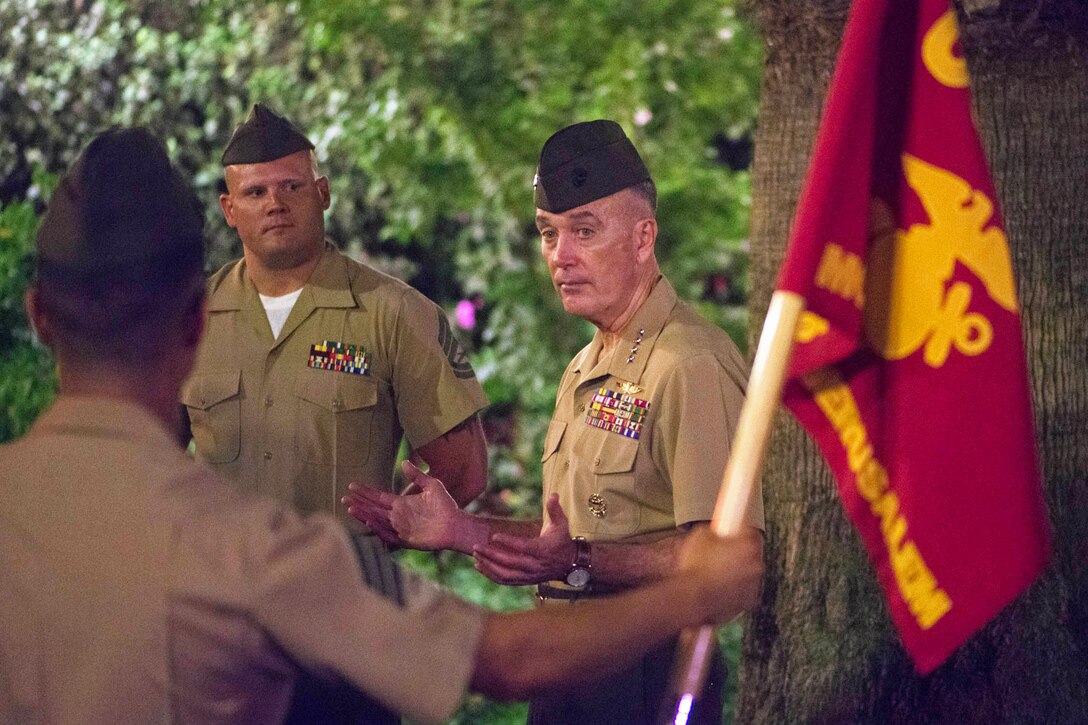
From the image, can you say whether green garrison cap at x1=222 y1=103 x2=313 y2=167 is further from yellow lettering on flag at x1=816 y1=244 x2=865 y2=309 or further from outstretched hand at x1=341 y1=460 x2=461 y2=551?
yellow lettering on flag at x1=816 y1=244 x2=865 y2=309

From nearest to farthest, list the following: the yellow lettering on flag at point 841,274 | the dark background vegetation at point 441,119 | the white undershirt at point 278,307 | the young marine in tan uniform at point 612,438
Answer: the yellow lettering on flag at point 841,274, the young marine in tan uniform at point 612,438, the white undershirt at point 278,307, the dark background vegetation at point 441,119

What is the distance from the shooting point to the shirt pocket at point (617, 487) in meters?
3.67

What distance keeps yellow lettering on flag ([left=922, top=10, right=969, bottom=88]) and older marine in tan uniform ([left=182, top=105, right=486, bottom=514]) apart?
2.06 m

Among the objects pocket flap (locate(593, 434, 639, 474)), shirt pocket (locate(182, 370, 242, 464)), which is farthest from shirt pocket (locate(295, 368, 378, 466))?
pocket flap (locate(593, 434, 639, 474))

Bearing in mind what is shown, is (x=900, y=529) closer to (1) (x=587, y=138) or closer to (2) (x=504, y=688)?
(2) (x=504, y=688)

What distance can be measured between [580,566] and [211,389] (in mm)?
1540

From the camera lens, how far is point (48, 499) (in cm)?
203

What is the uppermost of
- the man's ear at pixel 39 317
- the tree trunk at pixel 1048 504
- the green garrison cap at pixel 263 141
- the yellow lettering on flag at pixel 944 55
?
the yellow lettering on flag at pixel 944 55

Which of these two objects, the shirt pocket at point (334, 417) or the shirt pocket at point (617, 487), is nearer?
the shirt pocket at point (617, 487)

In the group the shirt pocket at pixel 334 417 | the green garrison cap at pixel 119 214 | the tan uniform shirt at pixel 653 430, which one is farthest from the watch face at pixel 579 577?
the green garrison cap at pixel 119 214

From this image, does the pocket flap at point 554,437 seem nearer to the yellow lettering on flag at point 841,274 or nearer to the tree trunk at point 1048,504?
the tree trunk at point 1048,504

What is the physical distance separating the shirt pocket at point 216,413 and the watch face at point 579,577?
4.51ft

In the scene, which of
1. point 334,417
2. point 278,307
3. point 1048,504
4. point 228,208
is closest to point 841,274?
point 1048,504

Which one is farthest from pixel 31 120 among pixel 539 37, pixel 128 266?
pixel 128 266
